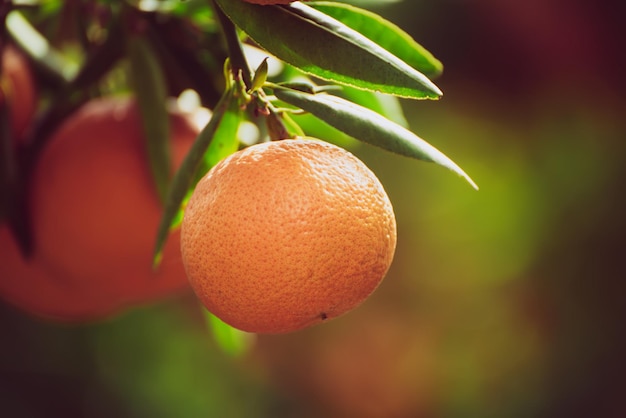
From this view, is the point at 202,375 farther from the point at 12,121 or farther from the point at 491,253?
the point at 12,121

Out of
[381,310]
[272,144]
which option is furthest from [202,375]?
[272,144]

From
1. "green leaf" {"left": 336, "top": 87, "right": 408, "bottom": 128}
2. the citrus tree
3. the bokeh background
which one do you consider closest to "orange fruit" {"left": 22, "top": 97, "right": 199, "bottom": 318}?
the citrus tree

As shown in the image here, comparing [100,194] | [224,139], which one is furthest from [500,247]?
[224,139]

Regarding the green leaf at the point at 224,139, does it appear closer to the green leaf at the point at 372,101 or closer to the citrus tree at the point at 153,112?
the citrus tree at the point at 153,112

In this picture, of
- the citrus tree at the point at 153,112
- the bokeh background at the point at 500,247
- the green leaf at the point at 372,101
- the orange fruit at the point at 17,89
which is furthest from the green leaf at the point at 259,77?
the bokeh background at the point at 500,247

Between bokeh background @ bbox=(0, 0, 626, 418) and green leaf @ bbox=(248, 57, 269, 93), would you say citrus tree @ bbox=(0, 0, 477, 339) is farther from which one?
bokeh background @ bbox=(0, 0, 626, 418)

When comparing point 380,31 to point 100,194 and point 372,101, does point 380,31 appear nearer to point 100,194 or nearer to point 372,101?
point 372,101

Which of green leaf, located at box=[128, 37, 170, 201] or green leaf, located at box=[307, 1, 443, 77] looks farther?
green leaf, located at box=[128, 37, 170, 201]
